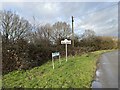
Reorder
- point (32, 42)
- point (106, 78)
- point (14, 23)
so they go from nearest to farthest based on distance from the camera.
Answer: point (106, 78) < point (32, 42) < point (14, 23)

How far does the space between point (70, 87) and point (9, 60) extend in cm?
935

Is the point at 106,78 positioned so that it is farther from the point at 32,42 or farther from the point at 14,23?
the point at 14,23

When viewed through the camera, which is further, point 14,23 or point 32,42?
point 14,23

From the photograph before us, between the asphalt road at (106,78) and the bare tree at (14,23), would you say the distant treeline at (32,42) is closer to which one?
the bare tree at (14,23)

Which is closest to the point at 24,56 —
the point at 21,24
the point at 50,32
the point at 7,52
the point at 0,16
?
the point at 7,52

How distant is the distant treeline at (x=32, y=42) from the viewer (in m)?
Result: 18.6

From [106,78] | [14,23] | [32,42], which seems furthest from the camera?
[14,23]

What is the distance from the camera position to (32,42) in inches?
1041

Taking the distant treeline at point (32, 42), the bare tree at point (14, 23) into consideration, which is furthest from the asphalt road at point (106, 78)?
the bare tree at point (14, 23)

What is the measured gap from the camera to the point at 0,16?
132 ft

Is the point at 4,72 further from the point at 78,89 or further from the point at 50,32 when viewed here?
the point at 50,32

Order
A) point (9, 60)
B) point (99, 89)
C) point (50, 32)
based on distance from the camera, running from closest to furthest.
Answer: point (99, 89), point (9, 60), point (50, 32)

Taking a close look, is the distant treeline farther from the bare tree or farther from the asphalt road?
the asphalt road

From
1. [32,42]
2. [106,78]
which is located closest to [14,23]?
[32,42]
